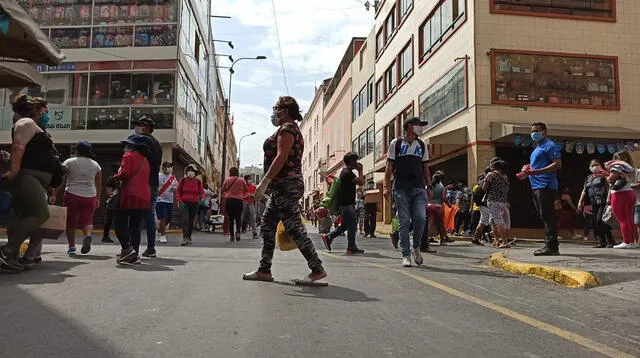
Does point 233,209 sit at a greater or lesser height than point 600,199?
Answer: lesser

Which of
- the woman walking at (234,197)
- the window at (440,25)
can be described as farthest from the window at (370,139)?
the woman walking at (234,197)

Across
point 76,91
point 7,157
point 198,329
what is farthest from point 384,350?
point 76,91

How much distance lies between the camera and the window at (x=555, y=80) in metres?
17.4

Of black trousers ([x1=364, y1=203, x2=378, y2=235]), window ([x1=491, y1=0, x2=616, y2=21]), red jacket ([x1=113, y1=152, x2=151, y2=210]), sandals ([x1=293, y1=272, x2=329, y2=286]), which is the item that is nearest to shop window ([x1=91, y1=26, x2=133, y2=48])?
black trousers ([x1=364, y1=203, x2=378, y2=235])

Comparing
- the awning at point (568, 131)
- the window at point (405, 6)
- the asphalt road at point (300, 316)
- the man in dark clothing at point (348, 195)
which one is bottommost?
the asphalt road at point (300, 316)

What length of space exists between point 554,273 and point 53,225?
548cm

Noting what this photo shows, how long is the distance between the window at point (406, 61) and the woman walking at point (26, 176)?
21215 millimetres

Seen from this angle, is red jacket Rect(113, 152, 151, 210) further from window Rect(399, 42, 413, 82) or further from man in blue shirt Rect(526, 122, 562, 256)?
window Rect(399, 42, 413, 82)

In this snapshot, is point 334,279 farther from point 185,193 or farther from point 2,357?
point 185,193

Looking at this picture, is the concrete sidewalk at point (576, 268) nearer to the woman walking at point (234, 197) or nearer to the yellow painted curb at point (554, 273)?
the yellow painted curb at point (554, 273)

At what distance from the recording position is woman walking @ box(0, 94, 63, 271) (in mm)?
5398

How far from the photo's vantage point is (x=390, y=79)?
3016 centimetres

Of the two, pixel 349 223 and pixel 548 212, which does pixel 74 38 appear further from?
pixel 548 212

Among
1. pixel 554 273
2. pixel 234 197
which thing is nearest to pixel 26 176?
pixel 554 273
